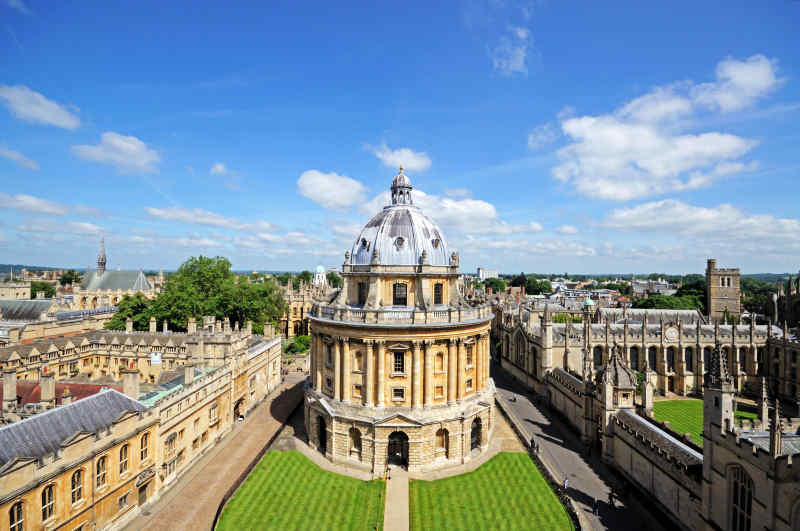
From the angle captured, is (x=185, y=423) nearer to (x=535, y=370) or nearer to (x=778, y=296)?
(x=535, y=370)

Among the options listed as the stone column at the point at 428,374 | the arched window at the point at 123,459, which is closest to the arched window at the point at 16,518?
the arched window at the point at 123,459

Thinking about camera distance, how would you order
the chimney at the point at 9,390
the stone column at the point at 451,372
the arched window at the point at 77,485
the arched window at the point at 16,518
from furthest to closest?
the stone column at the point at 451,372
the chimney at the point at 9,390
the arched window at the point at 77,485
the arched window at the point at 16,518

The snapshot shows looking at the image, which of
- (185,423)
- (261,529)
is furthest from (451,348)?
(185,423)

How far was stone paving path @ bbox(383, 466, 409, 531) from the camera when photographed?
24.1 m

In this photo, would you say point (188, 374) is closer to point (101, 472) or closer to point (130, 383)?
point (130, 383)

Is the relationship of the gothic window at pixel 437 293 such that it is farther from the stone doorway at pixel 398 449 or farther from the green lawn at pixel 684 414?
the green lawn at pixel 684 414

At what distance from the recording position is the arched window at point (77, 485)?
2067cm

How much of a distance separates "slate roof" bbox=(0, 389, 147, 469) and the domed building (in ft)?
44.2

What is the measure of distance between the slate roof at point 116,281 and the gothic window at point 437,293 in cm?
8796

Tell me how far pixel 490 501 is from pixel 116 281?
103 metres

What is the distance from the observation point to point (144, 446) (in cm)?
2614

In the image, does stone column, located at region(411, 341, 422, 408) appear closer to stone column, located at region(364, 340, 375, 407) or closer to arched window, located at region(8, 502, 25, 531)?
stone column, located at region(364, 340, 375, 407)

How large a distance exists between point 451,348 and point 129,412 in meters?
22.1

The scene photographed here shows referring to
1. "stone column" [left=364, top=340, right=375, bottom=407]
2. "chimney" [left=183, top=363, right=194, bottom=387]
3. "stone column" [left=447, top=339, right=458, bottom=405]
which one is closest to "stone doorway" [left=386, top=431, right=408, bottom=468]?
"stone column" [left=364, top=340, right=375, bottom=407]
